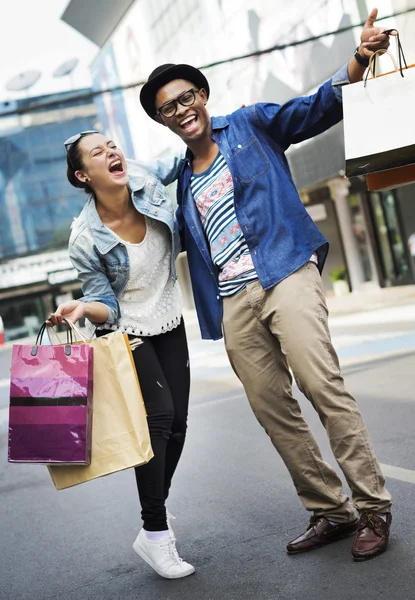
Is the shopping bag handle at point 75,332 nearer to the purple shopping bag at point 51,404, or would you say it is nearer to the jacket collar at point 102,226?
the purple shopping bag at point 51,404

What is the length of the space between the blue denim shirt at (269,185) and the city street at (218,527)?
3.72 ft

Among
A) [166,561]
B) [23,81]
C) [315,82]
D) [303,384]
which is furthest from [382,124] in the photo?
[23,81]

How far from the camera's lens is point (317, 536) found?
12.6 feet


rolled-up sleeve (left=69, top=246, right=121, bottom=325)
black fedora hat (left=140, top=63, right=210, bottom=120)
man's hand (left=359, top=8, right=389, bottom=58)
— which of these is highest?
black fedora hat (left=140, top=63, right=210, bottom=120)

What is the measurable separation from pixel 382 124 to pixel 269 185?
666mm

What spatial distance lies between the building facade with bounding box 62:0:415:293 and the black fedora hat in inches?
581

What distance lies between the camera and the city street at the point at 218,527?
3561mm

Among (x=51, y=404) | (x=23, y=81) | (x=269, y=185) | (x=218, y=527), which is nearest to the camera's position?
(x=51, y=404)

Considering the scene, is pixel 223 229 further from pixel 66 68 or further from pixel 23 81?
pixel 66 68

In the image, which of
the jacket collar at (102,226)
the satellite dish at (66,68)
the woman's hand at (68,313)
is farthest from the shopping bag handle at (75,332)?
the satellite dish at (66,68)

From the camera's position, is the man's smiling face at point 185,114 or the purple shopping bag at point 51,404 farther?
the man's smiling face at point 185,114

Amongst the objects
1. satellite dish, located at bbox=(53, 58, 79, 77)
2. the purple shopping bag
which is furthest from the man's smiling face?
satellite dish, located at bbox=(53, 58, 79, 77)

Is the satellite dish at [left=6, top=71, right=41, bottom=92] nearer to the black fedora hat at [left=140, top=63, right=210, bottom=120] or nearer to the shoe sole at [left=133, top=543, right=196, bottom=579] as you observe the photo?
the black fedora hat at [left=140, top=63, right=210, bottom=120]

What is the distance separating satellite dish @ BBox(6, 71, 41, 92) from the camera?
44469 millimetres
